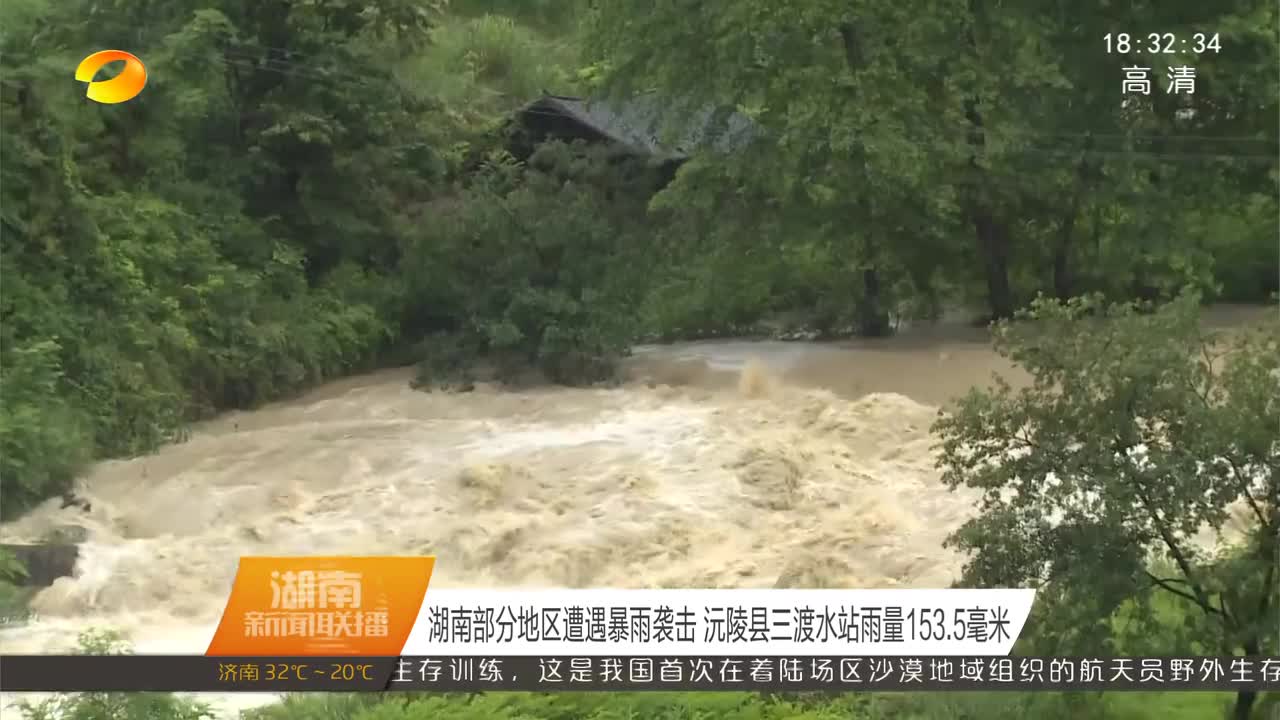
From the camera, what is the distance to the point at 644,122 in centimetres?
670

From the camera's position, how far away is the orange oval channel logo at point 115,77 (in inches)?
219

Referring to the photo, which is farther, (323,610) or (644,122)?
(644,122)

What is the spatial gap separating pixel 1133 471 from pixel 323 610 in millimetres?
2645

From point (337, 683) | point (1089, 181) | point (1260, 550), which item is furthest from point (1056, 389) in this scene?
point (337, 683)

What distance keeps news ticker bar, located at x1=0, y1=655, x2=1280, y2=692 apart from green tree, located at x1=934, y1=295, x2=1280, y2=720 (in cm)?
10

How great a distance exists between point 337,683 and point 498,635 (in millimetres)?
542

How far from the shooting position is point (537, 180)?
6652 mm

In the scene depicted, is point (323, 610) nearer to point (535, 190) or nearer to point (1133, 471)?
point (1133, 471)

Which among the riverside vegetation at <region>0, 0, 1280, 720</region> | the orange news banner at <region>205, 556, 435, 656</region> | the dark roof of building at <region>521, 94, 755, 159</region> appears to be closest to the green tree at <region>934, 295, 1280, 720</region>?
the riverside vegetation at <region>0, 0, 1280, 720</region>

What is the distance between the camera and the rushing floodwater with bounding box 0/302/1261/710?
5062 mm

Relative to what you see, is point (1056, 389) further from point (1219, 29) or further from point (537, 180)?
point (537, 180)

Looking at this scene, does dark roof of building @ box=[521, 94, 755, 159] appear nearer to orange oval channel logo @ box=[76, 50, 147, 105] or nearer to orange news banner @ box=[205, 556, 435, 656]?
orange oval channel logo @ box=[76, 50, 147, 105]

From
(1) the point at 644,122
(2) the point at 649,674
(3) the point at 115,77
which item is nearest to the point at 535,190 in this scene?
(1) the point at 644,122

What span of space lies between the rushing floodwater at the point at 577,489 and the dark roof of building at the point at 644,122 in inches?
41.4
